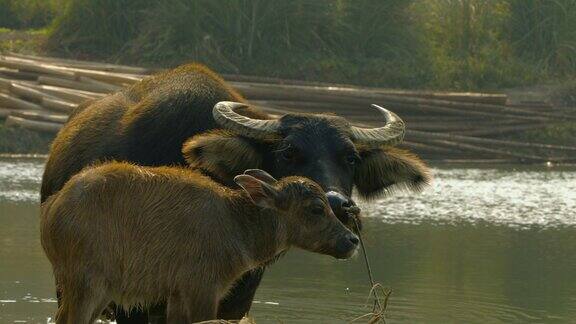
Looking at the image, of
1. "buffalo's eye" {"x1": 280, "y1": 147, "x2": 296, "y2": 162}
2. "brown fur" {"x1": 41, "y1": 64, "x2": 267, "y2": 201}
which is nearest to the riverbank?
"brown fur" {"x1": 41, "y1": 64, "x2": 267, "y2": 201}

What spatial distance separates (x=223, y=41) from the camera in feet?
110

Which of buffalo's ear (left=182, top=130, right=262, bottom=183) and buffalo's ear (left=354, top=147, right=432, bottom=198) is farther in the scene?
buffalo's ear (left=354, top=147, right=432, bottom=198)

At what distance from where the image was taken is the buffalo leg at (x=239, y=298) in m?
9.61

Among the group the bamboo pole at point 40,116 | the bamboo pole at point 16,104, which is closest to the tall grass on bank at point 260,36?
the bamboo pole at point 16,104

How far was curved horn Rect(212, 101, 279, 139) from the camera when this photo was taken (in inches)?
376

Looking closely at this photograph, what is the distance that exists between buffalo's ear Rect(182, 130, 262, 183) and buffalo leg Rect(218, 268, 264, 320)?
2.07 ft

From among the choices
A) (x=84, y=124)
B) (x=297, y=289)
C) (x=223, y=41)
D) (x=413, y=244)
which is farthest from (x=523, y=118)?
(x=84, y=124)

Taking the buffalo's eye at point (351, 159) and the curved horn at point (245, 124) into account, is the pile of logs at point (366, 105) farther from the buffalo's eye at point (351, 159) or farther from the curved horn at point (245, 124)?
the buffalo's eye at point (351, 159)

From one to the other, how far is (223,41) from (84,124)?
22985 millimetres

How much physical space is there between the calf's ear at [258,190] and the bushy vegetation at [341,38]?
24.3 m

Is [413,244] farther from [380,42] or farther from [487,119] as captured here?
[380,42]

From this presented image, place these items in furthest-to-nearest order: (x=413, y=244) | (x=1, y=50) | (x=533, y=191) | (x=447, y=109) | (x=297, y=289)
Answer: (x=1, y=50) < (x=447, y=109) < (x=533, y=191) < (x=413, y=244) < (x=297, y=289)

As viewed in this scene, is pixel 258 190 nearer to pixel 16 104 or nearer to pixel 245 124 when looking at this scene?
pixel 245 124

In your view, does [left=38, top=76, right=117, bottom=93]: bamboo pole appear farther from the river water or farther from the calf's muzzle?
the calf's muzzle
